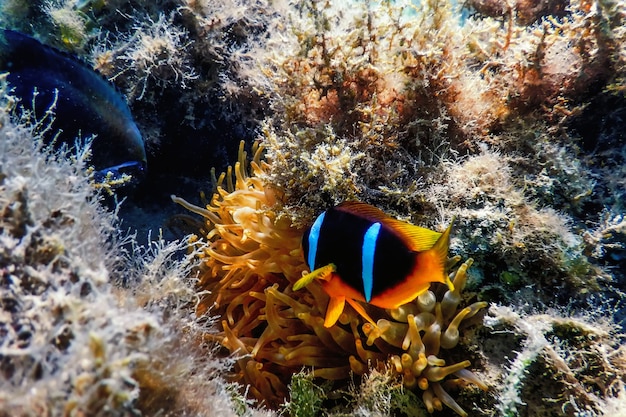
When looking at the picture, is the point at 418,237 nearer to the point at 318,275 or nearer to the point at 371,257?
the point at 371,257

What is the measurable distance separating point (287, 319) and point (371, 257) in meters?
0.97

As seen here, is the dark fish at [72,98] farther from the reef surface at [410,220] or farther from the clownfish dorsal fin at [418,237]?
the clownfish dorsal fin at [418,237]

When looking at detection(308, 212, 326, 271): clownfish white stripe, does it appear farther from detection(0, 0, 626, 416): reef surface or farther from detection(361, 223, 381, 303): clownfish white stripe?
detection(0, 0, 626, 416): reef surface

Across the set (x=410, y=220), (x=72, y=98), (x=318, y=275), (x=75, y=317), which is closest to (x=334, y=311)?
(x=318, y=275)

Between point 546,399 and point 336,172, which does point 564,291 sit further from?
point 336,172

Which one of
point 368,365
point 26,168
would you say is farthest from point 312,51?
point 368,365

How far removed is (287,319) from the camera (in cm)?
255

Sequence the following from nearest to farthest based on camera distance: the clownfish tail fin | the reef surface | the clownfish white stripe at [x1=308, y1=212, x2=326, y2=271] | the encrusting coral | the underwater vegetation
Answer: the underwater vegetation, the clownfish tail fin, the clownfish white stripe at [x1=308, y1=212, x2=326, y2=271], the reef surface, the encrusting coral

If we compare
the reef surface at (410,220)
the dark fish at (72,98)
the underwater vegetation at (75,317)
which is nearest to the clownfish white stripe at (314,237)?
the reef surface at (410,220)

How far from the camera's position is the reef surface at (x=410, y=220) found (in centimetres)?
206

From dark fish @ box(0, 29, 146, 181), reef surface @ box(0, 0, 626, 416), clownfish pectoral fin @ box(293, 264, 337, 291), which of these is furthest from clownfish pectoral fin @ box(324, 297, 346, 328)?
dark fish @ box(0, 29, 146, 181)

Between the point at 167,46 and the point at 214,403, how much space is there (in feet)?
8.78

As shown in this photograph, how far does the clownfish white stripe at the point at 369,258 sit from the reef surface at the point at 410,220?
468mm

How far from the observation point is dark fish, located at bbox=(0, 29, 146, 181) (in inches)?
93.9
